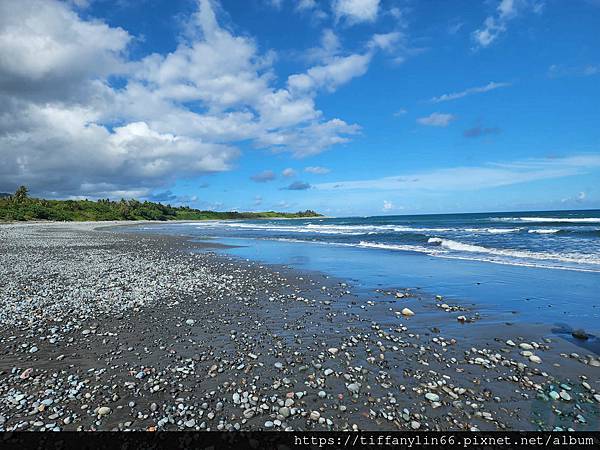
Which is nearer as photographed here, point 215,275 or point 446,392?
point 446,392

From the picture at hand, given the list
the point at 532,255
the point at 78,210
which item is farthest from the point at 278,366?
the point at 78,210

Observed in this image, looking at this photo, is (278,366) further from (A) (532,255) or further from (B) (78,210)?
(B) (78,210)

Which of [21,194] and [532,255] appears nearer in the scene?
[532,255]

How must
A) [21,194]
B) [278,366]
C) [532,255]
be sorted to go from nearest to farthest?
[278,366] < [532,255] < [21,194]

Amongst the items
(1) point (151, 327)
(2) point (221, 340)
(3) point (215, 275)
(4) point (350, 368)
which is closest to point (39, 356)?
(1) point (151, 327)

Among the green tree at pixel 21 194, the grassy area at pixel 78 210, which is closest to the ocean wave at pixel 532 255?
the grassy area at pixel 78 210

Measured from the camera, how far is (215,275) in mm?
16422

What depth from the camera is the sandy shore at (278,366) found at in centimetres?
501

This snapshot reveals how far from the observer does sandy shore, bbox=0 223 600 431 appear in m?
5.01

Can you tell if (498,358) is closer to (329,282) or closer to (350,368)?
(350,368)

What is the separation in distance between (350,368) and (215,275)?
1130 centimetres

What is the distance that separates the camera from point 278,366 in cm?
661

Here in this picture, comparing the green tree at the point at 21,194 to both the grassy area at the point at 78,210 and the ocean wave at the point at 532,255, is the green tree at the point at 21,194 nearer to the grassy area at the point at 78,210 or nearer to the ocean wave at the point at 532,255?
the grassy area at the point at 78,210

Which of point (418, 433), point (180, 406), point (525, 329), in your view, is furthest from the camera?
point (525, 329)
